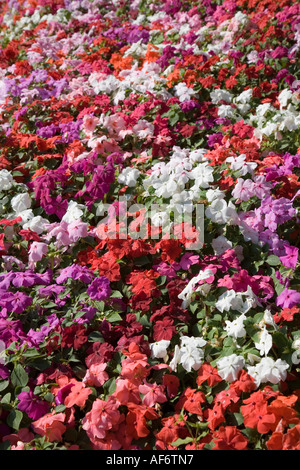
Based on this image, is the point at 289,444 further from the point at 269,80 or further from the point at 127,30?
the point at 127,30

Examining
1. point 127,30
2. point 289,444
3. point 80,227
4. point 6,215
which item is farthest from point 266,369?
point 127,30

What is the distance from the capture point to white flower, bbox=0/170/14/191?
3.06 meters

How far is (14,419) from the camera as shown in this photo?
191cm

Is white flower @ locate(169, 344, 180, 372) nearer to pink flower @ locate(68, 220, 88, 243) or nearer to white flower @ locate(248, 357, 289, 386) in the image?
white flower @ locate(248, 357, 289, 386)

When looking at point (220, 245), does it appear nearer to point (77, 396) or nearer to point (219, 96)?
point (77, 396)

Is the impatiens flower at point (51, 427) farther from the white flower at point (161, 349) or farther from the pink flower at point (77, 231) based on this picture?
the pink flower at point (77, 231)

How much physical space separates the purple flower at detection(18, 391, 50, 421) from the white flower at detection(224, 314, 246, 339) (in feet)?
2.64

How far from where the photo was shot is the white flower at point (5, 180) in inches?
120

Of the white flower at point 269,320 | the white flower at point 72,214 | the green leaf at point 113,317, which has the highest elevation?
the white flower at point 72,214

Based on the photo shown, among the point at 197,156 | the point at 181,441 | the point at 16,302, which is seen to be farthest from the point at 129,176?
the point at 181,441

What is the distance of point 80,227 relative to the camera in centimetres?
264

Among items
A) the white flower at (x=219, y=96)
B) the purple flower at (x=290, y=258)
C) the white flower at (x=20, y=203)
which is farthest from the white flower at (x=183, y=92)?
the purple flower at (x=290, y=258)

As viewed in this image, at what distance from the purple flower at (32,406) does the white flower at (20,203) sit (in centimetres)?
129

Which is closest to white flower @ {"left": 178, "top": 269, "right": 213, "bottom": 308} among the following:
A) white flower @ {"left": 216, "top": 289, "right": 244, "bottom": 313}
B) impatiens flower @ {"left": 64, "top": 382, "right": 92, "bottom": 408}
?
white flower @ {"left": 216, "top": 289, "right": 244, "bottom": 313}
